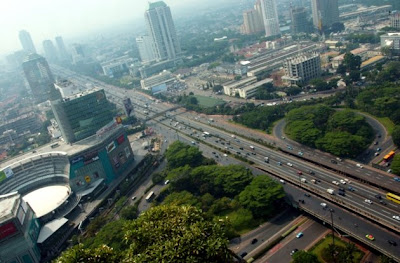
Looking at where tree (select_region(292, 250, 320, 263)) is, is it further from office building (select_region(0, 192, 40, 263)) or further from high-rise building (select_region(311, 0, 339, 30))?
high-rise building (select_region(311, 0, 339, 30))

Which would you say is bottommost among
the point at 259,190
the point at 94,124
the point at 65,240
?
the point at 65,240

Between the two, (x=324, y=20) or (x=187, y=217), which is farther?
(x=324, y=20)

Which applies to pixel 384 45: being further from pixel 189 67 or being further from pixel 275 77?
pixel 189 67

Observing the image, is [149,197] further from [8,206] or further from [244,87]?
[244,87]

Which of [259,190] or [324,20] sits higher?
[324,20]

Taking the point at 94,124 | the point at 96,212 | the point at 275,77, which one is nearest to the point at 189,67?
the point at 275,77

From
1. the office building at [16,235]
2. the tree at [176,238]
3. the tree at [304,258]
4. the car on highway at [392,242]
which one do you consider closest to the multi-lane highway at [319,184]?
the car on highway at [392,242]

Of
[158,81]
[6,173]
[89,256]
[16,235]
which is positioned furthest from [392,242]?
[158,81]

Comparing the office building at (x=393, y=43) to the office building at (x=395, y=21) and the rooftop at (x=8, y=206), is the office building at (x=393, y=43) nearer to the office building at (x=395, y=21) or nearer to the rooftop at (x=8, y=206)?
the office building at (x=395, y=21)
